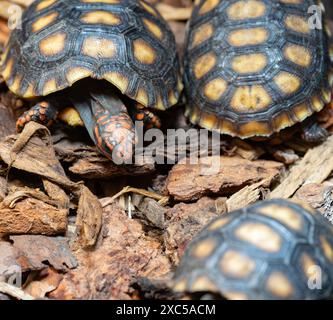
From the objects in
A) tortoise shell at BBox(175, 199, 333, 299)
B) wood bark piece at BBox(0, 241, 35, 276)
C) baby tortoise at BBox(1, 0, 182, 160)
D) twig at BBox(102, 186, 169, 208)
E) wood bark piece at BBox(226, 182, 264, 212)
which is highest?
baby tortoise at BBox(1, 0, 182, 160)

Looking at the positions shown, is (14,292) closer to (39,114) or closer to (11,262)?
(11,262)

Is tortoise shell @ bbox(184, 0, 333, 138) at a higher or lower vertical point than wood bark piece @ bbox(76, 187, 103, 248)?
higher

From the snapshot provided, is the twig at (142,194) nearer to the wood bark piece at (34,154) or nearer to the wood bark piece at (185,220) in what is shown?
the wood bark piece at (185,220)

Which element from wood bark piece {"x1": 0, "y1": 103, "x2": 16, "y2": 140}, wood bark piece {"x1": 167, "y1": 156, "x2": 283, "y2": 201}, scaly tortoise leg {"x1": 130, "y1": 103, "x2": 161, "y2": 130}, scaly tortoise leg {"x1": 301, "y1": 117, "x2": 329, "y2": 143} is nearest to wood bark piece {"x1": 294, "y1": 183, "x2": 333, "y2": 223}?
wood bark piece {"x1": 167, "y1": 156, "x2": 283, "y2": 201}

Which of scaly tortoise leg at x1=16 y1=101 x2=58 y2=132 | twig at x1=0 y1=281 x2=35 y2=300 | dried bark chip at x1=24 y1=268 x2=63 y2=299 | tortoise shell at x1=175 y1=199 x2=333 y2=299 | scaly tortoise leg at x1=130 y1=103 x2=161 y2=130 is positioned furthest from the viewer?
scaly tortoise leg at x1=130 y1=103 x2=161 y2=130

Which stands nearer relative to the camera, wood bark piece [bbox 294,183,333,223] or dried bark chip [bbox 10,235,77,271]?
dried bark chip [bbox 10,235,77,271]

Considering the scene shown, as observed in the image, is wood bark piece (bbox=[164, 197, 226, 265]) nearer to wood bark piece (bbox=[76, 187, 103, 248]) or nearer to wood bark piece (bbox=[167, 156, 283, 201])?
wood bark piece (bbox=[167, 156, 283, 201])

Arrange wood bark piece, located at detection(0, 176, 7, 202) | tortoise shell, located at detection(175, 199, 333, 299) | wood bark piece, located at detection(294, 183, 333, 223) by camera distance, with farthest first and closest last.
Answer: wood bark piece, located at detection(294, 183, 333, 223) < wood bark piece, located at detection(0, 176, 7, 202) < tortoise shell, located at detection(175, 199, 333, 299)
